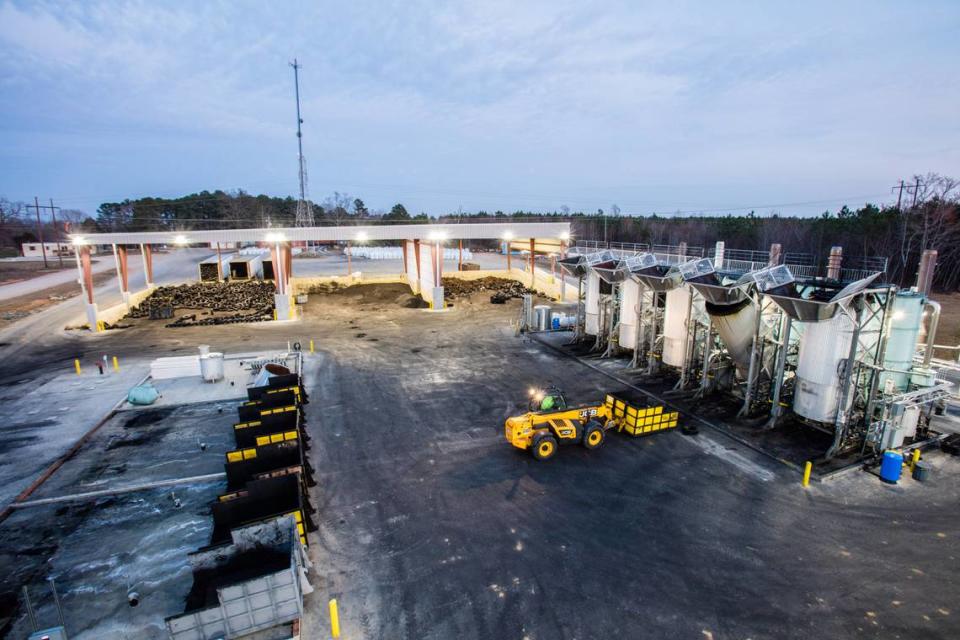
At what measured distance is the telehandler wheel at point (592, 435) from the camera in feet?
47.2

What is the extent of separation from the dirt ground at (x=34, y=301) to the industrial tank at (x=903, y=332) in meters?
50.7

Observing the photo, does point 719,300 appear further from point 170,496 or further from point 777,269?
point 170,496

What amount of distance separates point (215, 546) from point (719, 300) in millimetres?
16697

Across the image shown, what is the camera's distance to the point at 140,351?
1030 inches

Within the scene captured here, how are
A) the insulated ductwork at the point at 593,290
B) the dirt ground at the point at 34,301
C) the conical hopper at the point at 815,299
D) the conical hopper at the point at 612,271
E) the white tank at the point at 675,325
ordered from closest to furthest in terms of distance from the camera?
the conical hopper at the point at 815,299
the white tank at the point at 675,325
the conical hopper at the point at 612,271
the insulated ductwork at the point at 593,290
the dirt ground at the point at 34,301

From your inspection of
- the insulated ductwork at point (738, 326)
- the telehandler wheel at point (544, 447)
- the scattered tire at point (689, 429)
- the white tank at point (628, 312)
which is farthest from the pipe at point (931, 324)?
the telehandler wheel at point (544, 447)

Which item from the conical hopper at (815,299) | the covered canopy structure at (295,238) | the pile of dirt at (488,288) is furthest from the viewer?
the pile of dirt at (488,288)

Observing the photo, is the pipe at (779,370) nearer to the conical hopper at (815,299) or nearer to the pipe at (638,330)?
the conical hopper at (815,299)

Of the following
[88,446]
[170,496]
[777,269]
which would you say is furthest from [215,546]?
[777,269]

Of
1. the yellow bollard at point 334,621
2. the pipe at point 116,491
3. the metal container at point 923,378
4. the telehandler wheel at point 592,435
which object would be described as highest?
the metal container at point 923,378

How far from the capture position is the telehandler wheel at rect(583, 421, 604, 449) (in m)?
14.4

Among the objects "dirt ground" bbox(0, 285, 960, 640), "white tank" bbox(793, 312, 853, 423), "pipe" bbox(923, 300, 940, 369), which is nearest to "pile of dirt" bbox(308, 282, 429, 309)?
"dirt ground" bbox(0, 285, 960, 640)

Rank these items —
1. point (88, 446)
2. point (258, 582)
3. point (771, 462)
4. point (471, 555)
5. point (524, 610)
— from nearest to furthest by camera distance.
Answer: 1. point (258, 582)
2. point (524, 610)
3. point (471, 555)
4. point (771, 462)
5. point (88, 446)

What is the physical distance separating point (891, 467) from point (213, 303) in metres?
41.2
